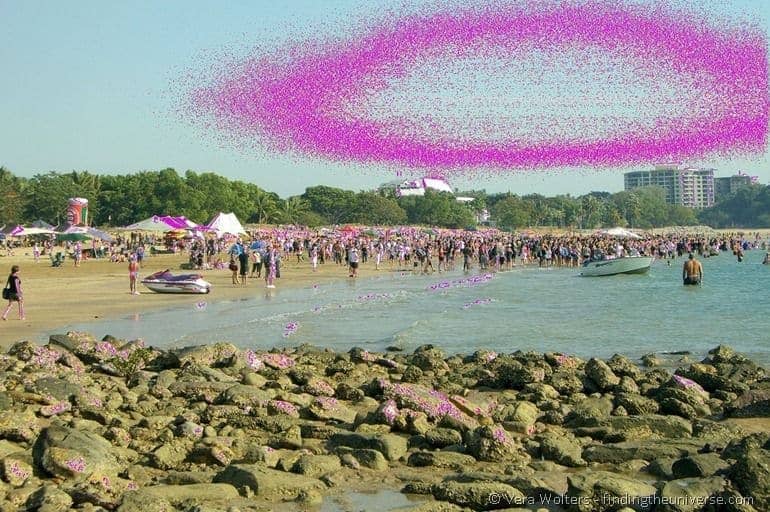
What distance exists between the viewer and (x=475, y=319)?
2858cm

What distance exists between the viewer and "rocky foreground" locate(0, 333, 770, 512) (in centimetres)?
784

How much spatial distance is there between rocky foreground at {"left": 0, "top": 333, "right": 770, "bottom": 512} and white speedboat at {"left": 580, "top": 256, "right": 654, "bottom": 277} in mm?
38890

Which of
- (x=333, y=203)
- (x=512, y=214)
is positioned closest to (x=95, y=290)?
(x=333, y=203)

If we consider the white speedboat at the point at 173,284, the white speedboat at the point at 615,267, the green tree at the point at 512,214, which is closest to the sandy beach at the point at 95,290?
the white speedboat at the point at 173,284

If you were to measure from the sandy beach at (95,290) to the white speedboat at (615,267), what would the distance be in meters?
13.9

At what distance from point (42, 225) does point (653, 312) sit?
7211 cm

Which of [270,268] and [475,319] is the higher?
[270,268]

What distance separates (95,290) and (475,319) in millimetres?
17495

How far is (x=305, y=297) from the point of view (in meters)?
35.7

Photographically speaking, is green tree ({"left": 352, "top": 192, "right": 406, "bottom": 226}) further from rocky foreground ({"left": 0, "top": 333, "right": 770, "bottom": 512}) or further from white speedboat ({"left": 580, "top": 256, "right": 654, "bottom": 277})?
rocky foreground ({"left": 0, "top": 333, "right": 770, "bottom": 512})

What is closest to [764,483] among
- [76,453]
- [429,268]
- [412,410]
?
[412,410]

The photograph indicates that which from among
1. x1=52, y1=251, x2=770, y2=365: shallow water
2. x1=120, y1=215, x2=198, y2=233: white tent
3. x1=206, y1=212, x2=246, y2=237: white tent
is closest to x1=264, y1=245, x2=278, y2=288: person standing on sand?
x1=52, y1=251, x2=770, y2=365: shallow water

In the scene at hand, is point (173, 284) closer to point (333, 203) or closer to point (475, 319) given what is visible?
point (475, 319)

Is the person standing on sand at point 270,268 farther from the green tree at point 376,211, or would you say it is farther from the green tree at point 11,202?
the green tree at point 376,211
